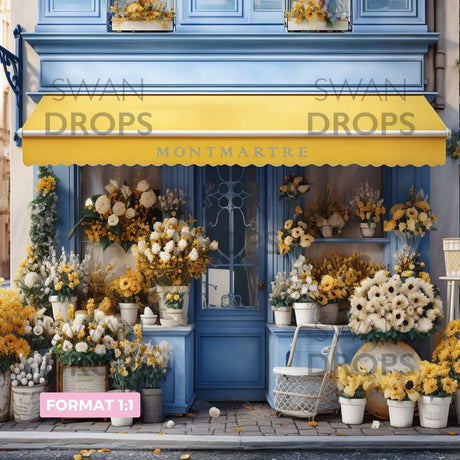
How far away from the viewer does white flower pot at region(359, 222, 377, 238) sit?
350 inches

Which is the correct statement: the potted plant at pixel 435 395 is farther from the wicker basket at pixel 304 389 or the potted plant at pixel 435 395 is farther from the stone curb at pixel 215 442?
the wicker basket at pixel 304 389

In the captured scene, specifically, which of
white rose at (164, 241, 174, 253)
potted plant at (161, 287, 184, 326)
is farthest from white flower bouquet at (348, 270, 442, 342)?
white rose at (164, 241, 174, 253)

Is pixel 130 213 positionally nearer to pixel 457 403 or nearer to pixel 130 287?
pixel 130 287

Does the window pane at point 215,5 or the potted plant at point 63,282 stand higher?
the window pane at point 215,5

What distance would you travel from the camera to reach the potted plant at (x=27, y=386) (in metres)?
7.92

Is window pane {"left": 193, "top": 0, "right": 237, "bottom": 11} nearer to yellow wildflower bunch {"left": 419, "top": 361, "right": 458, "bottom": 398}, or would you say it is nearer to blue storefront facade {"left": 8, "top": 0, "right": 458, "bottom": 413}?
blue storefront facade {"left": 8, "top": 0, "right": 458, "bottom": 413}

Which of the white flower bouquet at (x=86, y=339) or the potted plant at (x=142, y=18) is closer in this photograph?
the white flower bouquet at (x=86, y=339)

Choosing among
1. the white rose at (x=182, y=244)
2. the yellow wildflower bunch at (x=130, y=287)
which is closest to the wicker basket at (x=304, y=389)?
the white rose at (x=182, y=244)

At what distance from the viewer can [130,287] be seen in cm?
848

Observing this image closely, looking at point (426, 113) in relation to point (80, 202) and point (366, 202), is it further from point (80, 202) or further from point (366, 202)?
point (80, 202)

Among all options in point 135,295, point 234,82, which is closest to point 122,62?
point 234,82

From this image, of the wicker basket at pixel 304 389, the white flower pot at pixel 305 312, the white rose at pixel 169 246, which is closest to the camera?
the wicker basket at pixel 304 389

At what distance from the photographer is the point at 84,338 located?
315 inches

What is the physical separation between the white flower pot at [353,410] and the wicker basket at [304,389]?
283 mm
